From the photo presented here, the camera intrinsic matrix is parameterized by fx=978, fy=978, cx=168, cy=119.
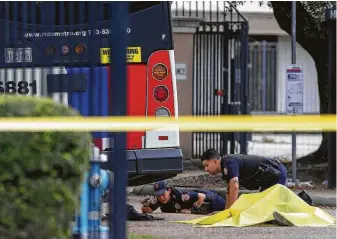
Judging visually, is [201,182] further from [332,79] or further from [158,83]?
[158,83]

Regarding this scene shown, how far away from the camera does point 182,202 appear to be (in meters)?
10.2

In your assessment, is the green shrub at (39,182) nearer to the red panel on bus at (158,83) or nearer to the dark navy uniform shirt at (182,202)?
the red panel on bus at (158,83)

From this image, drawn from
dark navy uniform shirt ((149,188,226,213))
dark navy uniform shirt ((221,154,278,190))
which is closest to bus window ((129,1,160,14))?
dark navy uniform shirt ((221,154,278,190))

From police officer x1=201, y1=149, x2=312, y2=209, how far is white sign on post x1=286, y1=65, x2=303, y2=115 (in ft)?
7.92

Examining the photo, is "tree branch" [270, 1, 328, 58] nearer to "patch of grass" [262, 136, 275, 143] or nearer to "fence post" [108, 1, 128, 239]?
"patch of grass" [262, 136, 275, 143]

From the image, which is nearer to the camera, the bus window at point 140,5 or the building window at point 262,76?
the bus window at point 140,5

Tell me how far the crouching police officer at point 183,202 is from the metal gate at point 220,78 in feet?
18.5

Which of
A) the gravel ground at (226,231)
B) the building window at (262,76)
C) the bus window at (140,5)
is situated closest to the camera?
the gravel ground at (226,231)

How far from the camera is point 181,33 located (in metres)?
16.3

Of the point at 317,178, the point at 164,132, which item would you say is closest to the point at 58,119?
the point at 164,132

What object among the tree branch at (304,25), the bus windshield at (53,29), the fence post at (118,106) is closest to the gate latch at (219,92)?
the tree branch at (304,25)

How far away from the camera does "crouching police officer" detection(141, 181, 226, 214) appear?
10148 mm

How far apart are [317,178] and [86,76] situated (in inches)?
369

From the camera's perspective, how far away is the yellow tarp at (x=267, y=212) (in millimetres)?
9289
